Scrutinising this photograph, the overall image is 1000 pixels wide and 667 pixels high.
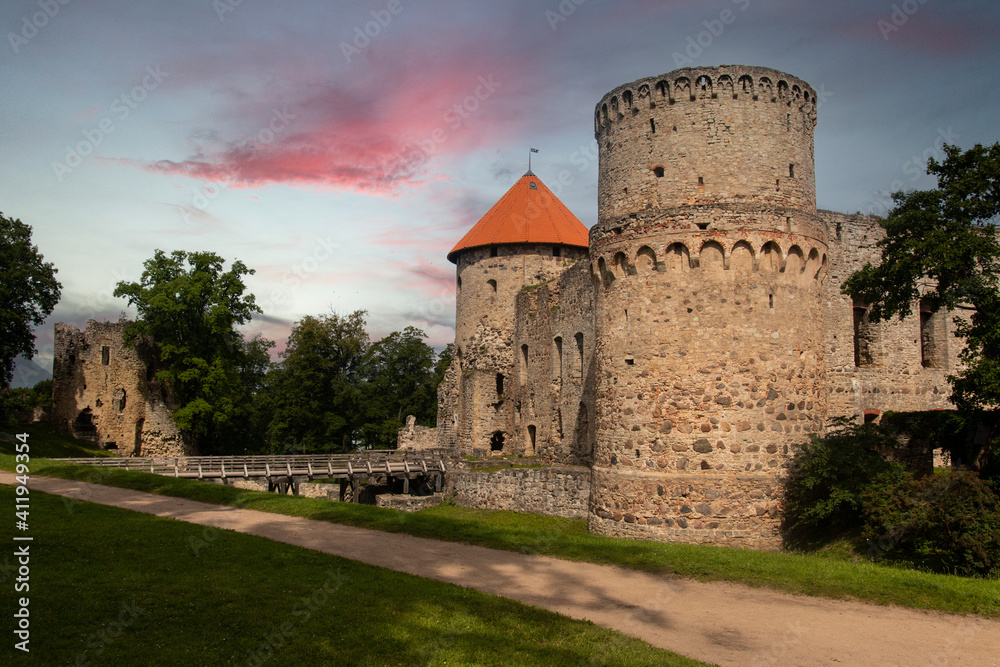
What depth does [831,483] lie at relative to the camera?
14.1 m

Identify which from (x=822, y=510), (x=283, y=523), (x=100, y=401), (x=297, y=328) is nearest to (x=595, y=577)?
(x=822, y=510)

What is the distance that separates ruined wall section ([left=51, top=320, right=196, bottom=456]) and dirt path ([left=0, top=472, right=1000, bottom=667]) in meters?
26.8

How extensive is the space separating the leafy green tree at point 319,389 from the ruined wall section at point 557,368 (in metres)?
17.0

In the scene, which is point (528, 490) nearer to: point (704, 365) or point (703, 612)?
point (704, 365)

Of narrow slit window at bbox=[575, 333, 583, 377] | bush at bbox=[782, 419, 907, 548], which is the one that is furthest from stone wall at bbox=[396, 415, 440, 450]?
bush at bbox=[782, 419, 907, 548]

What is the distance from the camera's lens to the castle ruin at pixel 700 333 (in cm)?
1445

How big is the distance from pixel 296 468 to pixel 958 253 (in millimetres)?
23562

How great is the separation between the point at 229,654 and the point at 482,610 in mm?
2872

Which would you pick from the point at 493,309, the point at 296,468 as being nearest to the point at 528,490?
the point at 296,468

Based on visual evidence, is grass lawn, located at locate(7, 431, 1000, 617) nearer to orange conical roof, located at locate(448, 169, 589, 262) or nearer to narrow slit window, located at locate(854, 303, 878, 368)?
narrow slit window, located at locate(854, 303, 878, 368)

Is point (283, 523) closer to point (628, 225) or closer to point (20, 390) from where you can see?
point (628, 225)

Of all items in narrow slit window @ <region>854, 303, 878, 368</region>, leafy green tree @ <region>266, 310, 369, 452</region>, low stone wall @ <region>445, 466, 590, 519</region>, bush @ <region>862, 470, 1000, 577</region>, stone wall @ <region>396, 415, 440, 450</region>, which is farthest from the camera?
leafy green tree @ <region>266, 310, 369, 452</region>

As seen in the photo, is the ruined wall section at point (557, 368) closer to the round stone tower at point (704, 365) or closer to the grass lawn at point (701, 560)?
the grass lawn at point (701, 560)

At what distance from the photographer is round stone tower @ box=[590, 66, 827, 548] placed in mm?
14320
